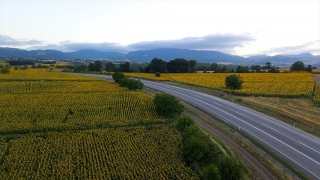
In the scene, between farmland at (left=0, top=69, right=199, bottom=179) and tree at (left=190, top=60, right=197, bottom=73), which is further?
tree at (left=190, top=60, right=197, bottom=73)

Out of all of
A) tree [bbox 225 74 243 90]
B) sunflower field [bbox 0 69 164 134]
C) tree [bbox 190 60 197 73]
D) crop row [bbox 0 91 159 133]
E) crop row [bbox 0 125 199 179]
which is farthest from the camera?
tree [bbox 190 60 197 73]

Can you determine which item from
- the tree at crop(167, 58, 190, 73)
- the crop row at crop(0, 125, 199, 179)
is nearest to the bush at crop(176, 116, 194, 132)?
the crop row at crop(0, 125, 199, 179)

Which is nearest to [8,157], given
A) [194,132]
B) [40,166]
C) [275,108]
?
[40,166]

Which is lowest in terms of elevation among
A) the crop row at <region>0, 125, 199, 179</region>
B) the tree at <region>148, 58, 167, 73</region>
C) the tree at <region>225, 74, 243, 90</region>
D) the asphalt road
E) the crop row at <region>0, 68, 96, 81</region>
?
the crop row at <region>0, 125, 199, 179</region>

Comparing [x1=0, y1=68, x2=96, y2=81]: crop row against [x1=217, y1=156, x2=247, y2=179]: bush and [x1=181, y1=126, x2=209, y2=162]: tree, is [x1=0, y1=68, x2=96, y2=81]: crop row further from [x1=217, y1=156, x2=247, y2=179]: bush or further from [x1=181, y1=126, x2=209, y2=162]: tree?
[x1=217, y1=156, x2=247, y2=179]: bush

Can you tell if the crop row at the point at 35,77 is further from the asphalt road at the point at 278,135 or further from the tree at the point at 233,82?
the asphalt road at the point at 278,135

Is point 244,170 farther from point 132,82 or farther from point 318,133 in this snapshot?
point 132,82

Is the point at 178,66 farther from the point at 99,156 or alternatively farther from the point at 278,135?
the point at 99,156
